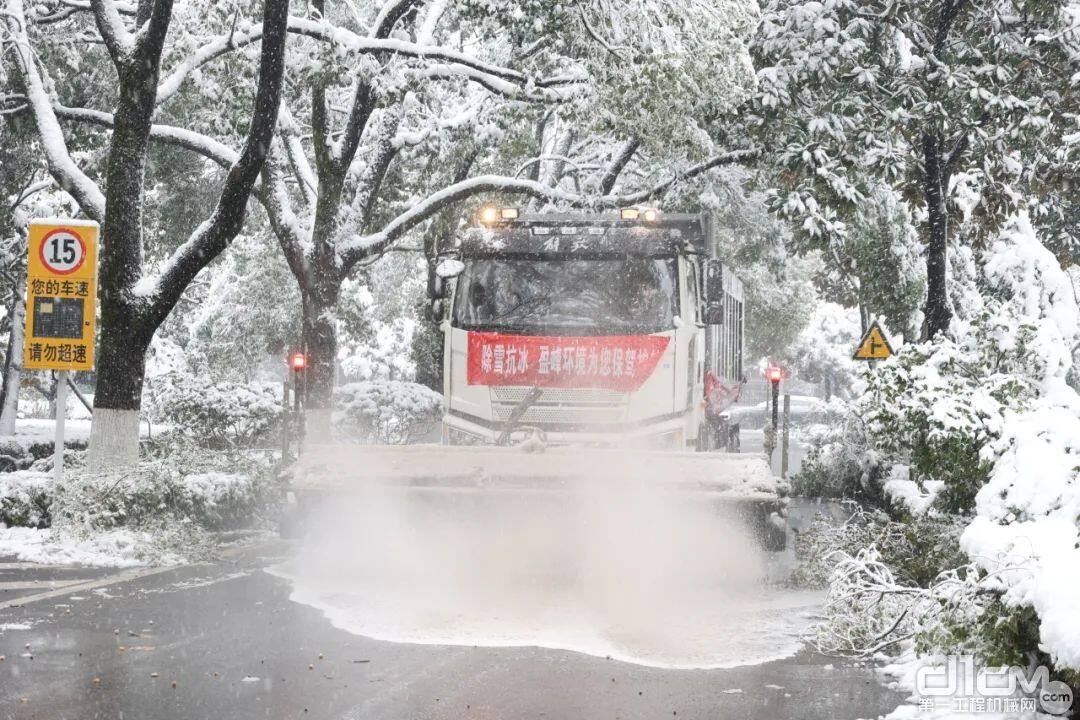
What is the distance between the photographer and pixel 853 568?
7770mm

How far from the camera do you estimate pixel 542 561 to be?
10250 millimetres

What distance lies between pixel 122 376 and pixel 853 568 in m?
8.48

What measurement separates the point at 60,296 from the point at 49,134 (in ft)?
11.0

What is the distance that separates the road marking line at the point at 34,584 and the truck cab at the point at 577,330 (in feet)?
12.9

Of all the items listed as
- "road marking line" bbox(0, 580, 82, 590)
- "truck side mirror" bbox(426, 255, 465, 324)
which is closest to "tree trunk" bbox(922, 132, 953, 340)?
"truck side mirror" bbox(426, 255, 465, 324)

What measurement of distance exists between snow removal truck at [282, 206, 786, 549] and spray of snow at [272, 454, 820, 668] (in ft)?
1.12

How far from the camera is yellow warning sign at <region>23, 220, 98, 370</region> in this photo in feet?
40.2

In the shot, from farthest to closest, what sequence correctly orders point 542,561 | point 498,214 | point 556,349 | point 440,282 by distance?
point 498,214 → point 440,282 → point 556,349 → point 542,561

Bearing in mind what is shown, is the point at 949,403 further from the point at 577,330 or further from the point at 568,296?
the point at 568,296

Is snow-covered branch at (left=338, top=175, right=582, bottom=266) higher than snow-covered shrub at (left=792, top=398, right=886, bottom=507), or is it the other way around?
snow-covered branch at (left=338, top=175, right=582, bottom=266)

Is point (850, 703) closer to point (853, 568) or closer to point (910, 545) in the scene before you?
point (853, 568)

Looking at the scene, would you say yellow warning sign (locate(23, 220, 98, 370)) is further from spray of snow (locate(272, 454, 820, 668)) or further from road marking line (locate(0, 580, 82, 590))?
spray of snow (locate(272, 454, 820, 668))

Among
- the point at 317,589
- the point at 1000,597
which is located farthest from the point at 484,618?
the point at 1000,597

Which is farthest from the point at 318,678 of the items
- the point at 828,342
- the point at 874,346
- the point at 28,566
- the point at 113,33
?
the point at 828,342
